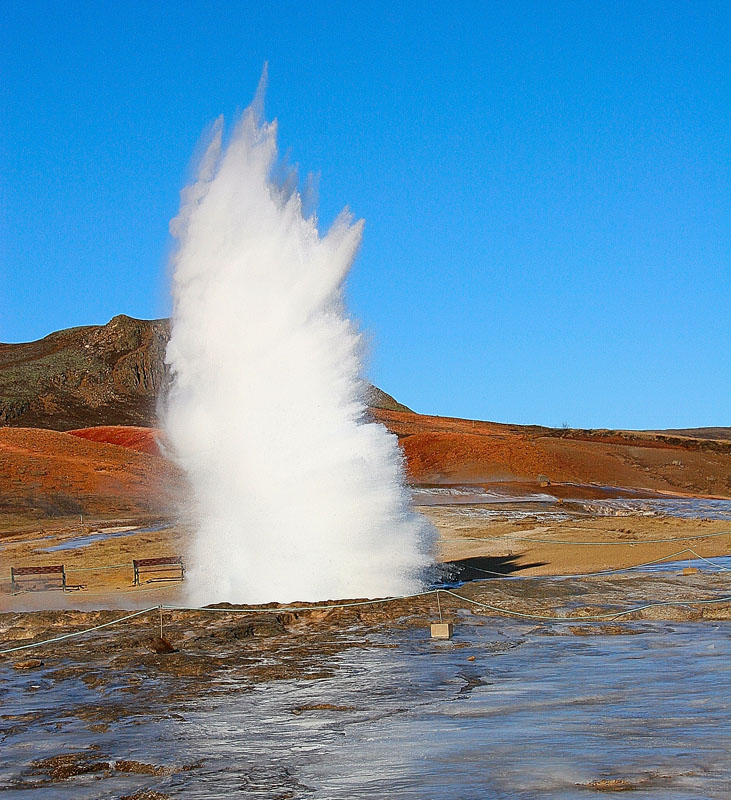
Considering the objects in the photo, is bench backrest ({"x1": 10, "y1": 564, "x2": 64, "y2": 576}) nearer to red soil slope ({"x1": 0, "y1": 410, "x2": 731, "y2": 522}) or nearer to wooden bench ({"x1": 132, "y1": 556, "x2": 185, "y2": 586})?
wooden bench ({"x1": 132, "y1": 556, "x2": 185, "y2": 586})

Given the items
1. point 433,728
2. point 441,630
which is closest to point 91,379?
point 441,630

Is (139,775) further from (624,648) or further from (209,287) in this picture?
(209,287)

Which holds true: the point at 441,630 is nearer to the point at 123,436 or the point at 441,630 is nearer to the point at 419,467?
the point at 419,467

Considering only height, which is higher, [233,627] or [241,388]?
[241,388]

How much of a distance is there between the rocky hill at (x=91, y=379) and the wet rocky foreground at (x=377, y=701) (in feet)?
229

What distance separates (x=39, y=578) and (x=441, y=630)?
10.8 meters

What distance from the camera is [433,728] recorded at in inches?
300

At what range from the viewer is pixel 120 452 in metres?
52.7

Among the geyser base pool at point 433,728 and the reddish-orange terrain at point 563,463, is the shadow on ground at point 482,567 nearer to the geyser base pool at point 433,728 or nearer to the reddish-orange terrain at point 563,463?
the geyser base pool at point 433,728

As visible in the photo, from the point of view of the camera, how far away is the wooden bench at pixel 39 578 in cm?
1895

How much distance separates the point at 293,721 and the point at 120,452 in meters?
46.3

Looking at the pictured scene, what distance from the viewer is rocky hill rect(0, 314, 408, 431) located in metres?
86.3

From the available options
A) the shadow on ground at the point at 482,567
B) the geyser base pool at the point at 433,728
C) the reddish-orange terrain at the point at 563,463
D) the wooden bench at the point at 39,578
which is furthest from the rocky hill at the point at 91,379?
the geyser base pool at the point at 433,728

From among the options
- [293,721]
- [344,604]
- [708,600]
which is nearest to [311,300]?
[344,604]
